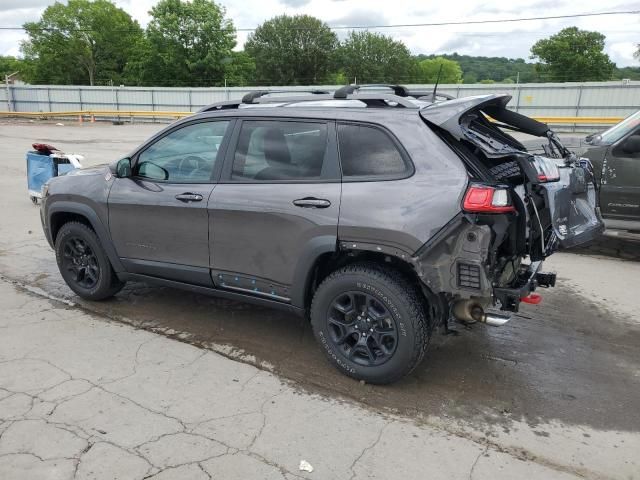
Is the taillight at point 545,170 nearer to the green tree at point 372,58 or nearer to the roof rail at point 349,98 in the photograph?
the roof rail at point 349,98

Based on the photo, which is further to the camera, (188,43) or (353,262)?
(188,43)

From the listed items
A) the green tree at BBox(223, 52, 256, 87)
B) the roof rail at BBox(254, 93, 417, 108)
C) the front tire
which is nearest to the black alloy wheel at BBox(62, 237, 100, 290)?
the roof rail at BBox(254, 93, 417, 108)

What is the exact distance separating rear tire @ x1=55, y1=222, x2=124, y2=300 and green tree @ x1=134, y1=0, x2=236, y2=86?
6171 cm

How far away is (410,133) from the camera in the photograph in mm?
3488

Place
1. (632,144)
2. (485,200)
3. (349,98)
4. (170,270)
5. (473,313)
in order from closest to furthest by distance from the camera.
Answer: (485,200), (473,313), (349,98), (170,270), (632,144)

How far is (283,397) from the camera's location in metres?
3.55

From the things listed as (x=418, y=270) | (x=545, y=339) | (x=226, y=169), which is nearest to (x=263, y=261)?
(x=226, y=169)

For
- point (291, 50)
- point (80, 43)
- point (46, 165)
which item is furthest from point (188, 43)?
point (46, 165)

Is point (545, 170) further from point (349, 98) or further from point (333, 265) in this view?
point (333, 265)

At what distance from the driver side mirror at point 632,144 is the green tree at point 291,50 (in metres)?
69.0

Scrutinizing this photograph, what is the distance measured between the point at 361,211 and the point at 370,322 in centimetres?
74

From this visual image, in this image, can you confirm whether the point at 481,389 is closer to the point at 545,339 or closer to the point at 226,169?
the point at 545,339

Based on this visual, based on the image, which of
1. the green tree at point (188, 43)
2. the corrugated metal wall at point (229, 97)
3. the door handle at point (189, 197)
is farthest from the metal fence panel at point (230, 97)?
the green tree at point (188, 43)

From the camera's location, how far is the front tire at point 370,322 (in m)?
3.43
